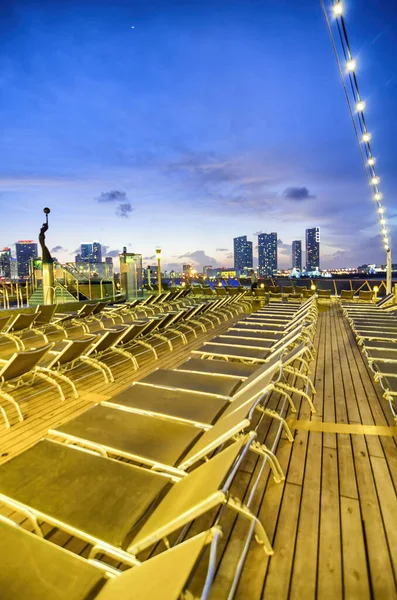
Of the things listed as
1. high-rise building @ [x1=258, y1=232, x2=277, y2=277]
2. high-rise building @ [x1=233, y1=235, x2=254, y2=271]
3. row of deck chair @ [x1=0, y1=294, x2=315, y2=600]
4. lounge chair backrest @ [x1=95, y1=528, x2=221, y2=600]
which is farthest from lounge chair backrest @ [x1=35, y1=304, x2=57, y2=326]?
high-rise building @ [x1=258, y1=232, x2=277, y2=277]

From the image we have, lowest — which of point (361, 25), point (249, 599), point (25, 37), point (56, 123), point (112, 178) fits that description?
point (249, 599)

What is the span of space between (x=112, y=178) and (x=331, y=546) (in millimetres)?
35093

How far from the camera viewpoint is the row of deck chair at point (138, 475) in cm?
111

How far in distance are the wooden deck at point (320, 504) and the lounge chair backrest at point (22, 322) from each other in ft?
9.90

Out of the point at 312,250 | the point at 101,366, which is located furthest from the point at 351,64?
the point at 312,250

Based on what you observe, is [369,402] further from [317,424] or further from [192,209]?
[192,209]

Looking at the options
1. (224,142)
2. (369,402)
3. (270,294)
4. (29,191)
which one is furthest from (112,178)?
(369,402)

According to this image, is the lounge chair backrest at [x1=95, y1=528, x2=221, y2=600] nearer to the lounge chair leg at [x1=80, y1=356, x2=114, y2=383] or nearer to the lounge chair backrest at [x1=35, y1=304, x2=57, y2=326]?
the lounge chair leg at [x1=80, y1=356, x2=114, y2=383]

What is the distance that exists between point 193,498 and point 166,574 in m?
0.26

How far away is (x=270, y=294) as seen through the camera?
15828 millimetres

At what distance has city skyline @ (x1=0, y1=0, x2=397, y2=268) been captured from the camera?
16391 mm

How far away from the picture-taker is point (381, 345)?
4387mm

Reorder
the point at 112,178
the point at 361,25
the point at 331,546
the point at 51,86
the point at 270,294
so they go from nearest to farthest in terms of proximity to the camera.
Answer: the point at 331,546
the point at 361,25
the point at 270,294
the point at 51,86
the point at 112,178

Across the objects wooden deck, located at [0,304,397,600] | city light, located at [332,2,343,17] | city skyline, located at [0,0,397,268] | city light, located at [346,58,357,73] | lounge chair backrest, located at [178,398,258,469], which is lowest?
wooden deck, located at [0,304,397,600]
